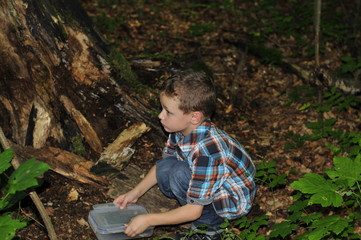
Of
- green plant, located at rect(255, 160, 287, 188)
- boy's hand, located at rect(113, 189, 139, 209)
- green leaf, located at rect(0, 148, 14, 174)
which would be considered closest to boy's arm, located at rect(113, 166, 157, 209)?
boy's hand, located at rect(113, 189, 139, 209)

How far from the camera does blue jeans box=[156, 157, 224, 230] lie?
339cm

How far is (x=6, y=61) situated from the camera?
3703 mm

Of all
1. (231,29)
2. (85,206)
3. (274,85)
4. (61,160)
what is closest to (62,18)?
(61,160)

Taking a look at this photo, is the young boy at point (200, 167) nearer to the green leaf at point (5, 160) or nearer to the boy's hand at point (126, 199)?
the boy's hand at point (126, 199)

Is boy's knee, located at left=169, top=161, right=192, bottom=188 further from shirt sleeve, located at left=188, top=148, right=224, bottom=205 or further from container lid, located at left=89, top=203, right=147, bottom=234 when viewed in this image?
container lid, located at left=89, top=203, right=147, bottom=234

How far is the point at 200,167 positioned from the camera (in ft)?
10.5

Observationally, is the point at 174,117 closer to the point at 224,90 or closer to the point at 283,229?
the point at 283,229

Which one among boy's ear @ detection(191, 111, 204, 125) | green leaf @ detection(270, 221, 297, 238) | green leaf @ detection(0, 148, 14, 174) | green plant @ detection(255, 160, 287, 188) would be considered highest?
green leaf @ detection(0, 148, 14, 174)

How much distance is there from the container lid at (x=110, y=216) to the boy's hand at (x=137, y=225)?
3.4 inches

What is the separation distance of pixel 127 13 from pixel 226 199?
512cm

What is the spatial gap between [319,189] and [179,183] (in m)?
1.29

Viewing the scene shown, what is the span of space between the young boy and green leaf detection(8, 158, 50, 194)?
4.47ft

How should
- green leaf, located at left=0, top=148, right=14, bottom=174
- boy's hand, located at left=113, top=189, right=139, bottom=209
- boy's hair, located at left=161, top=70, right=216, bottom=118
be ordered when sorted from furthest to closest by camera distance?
boy's hand, located at left=113, top=189, right=139, bottom=209 → boy's hair, located at left=161, top=70, right=216, bottom=118 → green leaf, located at left=0, top=148, right=14, bottom=174

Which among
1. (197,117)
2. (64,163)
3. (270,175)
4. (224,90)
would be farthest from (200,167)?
(224,90)
